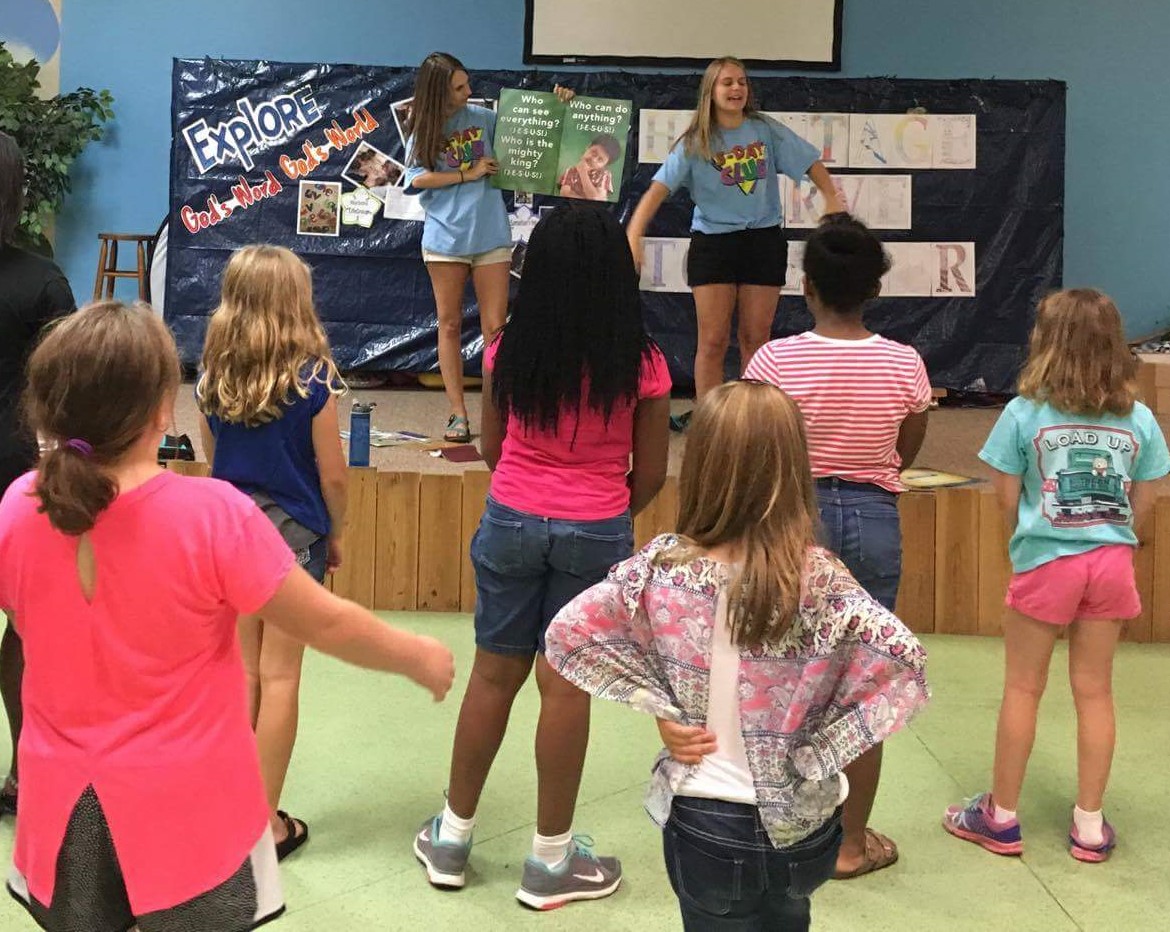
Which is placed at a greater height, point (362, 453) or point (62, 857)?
point (362, 453)

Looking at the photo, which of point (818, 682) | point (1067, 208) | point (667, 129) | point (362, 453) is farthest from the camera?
point (1067, 208)

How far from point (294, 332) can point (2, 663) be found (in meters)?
1.00

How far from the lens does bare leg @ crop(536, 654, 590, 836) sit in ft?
8.04

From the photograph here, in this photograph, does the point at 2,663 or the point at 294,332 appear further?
the point at 2,663

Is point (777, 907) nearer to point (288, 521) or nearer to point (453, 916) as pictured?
point (453, 916)

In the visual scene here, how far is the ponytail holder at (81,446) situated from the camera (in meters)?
1.48

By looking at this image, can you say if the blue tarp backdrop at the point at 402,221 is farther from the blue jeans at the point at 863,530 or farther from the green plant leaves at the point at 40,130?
the blue jeans at the point at 863,530

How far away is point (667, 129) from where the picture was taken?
7.29 metres

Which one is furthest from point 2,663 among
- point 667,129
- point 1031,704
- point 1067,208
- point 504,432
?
point 1067,208

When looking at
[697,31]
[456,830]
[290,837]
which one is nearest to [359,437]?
[290,837]

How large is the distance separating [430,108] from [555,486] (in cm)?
309

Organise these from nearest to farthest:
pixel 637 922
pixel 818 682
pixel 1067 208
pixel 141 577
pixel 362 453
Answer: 1. pixel 141 577
2. pixel 818 682
3. pixel 637 922
4. pixel 362 453
5. pixel 1067 208

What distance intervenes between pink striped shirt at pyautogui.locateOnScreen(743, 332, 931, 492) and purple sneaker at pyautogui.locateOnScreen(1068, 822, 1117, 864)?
0.95 m

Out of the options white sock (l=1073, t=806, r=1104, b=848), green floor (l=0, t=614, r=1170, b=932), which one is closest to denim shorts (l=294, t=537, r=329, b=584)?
green floor (l=0, t=614, r=1170, b=932)
